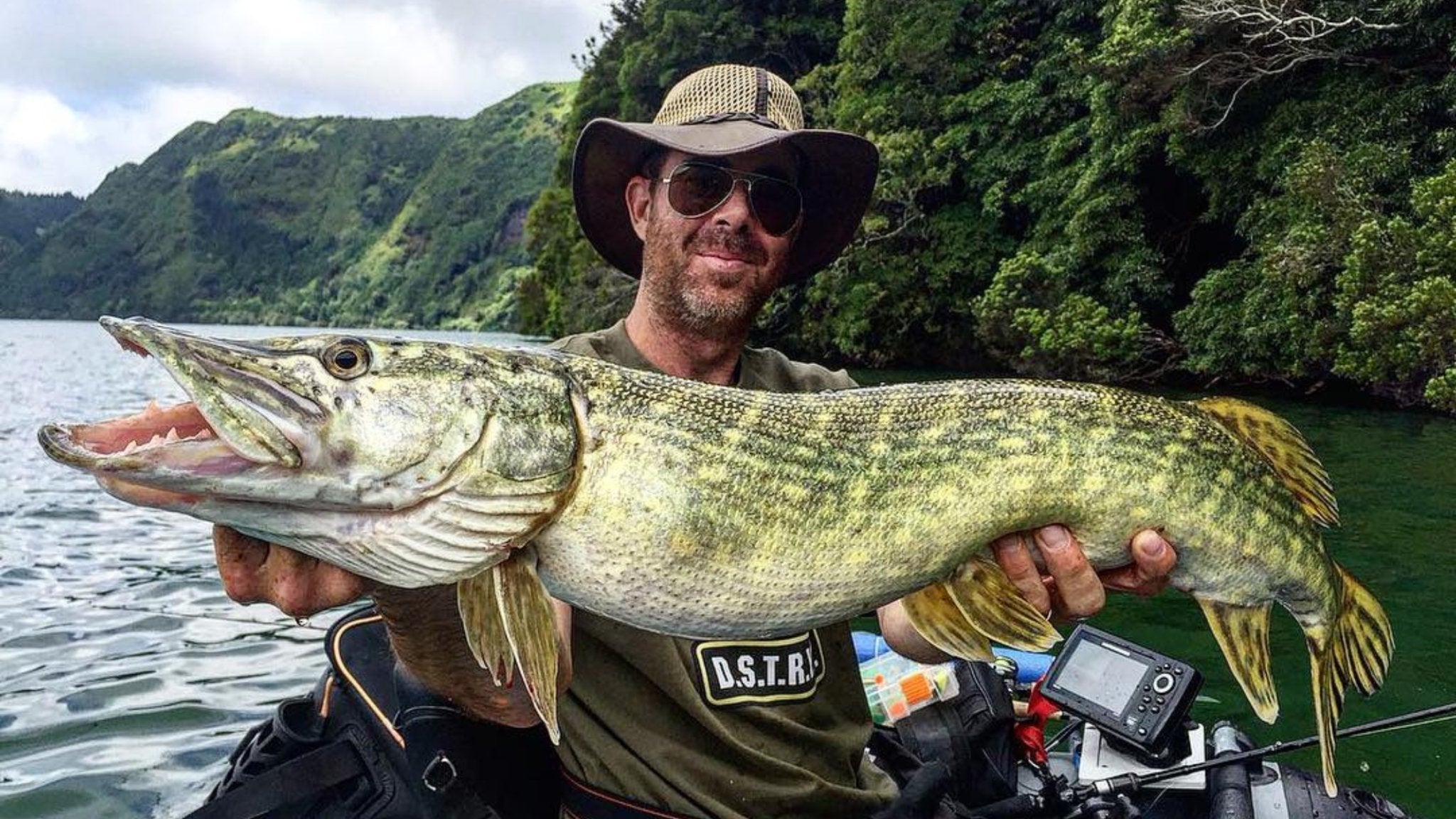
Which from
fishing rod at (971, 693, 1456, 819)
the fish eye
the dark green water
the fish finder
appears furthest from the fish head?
the dark green water

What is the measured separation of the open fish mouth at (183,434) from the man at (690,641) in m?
0.30

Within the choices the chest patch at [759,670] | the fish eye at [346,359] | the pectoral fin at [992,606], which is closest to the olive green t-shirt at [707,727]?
the chest patch at [759,670]

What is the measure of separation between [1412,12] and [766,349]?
54.6ft

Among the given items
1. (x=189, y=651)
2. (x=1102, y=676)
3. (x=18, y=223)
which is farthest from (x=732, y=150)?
(x=18, y=223)

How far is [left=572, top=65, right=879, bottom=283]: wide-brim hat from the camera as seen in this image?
125 inches

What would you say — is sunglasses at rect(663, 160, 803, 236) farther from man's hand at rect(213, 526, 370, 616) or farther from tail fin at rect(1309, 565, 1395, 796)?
tail fin at rect(1309, 565, 1395, 796)

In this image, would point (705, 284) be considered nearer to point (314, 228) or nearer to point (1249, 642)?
point (1249, 642)

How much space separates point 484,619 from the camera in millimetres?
1934

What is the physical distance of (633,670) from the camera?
244cm

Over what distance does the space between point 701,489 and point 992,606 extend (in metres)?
0.86

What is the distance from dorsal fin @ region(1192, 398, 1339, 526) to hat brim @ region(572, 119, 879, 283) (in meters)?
1.50

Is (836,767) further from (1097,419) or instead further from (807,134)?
(807,134)

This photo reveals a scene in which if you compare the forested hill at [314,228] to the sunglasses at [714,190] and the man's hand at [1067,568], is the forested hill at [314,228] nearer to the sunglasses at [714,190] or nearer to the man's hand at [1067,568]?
the sunglasses at [714,190]

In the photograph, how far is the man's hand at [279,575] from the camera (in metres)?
1.94
